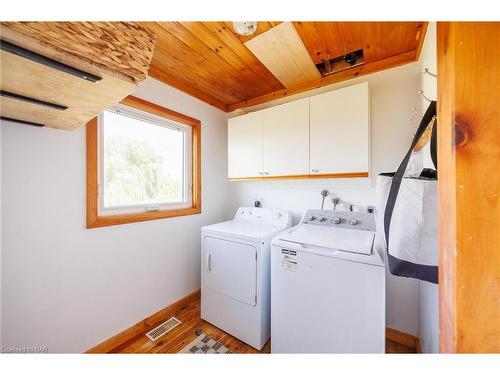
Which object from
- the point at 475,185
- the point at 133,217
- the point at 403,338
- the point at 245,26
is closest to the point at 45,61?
the point at 245,26

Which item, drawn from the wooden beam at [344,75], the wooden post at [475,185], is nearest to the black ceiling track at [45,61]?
the wooden post at [475,185]

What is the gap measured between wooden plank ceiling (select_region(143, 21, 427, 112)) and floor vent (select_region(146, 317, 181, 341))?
7.61 ft

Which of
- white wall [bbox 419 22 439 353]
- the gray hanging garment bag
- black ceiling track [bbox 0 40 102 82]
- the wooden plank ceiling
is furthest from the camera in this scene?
the wooden plank ceiling

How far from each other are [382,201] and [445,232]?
18.0 inches

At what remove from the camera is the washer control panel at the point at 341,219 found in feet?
5.29

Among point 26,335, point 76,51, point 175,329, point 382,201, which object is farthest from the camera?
point 175,329

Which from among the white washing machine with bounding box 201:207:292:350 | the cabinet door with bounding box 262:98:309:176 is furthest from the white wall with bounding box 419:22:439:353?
the white washing machine with bounding box 201:207:292:350

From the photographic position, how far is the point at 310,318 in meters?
1.31

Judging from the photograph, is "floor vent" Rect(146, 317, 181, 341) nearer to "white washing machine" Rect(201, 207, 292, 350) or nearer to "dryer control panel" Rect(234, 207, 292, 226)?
"white washing machine" Rect(201, 207, 292, 350)

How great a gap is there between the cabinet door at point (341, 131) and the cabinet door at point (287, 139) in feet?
0.25

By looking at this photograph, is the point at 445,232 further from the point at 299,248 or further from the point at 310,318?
the point at 310,318

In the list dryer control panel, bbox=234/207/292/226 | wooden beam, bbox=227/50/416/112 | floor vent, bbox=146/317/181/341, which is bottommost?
floor vent, bbox=146/317/181/341

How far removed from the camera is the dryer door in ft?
5.24
